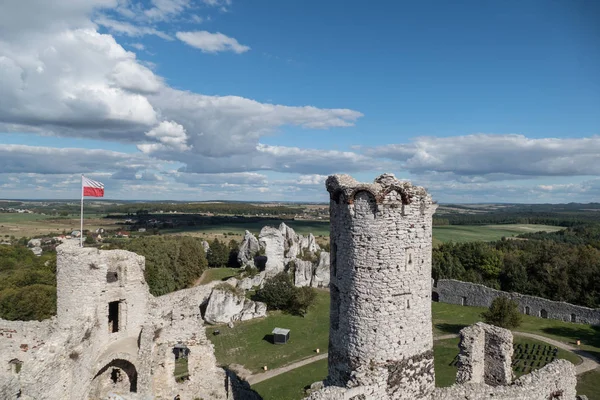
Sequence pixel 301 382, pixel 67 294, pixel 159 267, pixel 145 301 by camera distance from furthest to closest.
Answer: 1. pixel 159 267
2. pixel 301 382
3. pixel 145 301
4. pixel 67 294

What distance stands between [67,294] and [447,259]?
57.6m

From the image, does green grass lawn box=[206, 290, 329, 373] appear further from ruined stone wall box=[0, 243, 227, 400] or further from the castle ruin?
the castle ruin

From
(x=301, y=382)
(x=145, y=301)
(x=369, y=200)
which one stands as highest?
(x=369, y=200)

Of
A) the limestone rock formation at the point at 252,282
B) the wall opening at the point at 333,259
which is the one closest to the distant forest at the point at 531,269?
the limestone rock formation at the point at 252,282

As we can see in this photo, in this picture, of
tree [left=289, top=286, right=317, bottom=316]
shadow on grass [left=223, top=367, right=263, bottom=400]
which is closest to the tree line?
tree [left=289, top=286, right=317, bottom=316]

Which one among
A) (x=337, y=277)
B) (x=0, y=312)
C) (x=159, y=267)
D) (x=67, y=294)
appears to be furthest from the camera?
(x=159, y=267)

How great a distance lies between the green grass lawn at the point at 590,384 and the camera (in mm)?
23141

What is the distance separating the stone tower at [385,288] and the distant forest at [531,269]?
4981 cm

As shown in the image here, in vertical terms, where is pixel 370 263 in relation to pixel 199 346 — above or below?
above

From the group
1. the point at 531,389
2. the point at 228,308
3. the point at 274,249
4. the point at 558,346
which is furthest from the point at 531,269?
the point at 531,389

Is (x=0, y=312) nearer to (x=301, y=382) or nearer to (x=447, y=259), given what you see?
(x=301, y=382)

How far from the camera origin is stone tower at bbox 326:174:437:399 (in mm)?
9977

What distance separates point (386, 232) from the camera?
1004cm

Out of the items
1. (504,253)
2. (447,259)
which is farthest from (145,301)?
(504,253)
